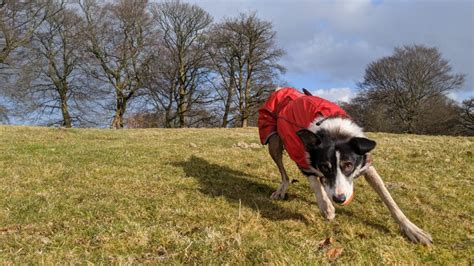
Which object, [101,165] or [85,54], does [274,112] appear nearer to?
[101,165]

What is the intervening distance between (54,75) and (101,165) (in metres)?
32.8

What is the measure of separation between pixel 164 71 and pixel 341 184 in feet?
131

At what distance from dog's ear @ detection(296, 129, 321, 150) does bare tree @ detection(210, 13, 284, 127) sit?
3781 centimetres

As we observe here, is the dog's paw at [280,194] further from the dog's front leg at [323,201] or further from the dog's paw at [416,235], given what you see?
the dog's paw at [416,235]

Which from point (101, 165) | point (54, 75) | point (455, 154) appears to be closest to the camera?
point (101, 165)

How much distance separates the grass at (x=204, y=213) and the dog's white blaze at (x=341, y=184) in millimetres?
483

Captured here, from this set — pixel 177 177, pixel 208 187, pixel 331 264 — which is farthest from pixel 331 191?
pixel 177 177

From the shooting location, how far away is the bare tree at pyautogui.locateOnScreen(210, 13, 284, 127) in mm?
43500

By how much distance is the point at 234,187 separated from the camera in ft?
23.2

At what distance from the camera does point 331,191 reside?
186 inches

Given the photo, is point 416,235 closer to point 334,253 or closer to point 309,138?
point 334,253

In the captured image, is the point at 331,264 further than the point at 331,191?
No

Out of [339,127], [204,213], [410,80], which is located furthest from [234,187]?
[410,80]

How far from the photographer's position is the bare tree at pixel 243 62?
43500 millimetres
